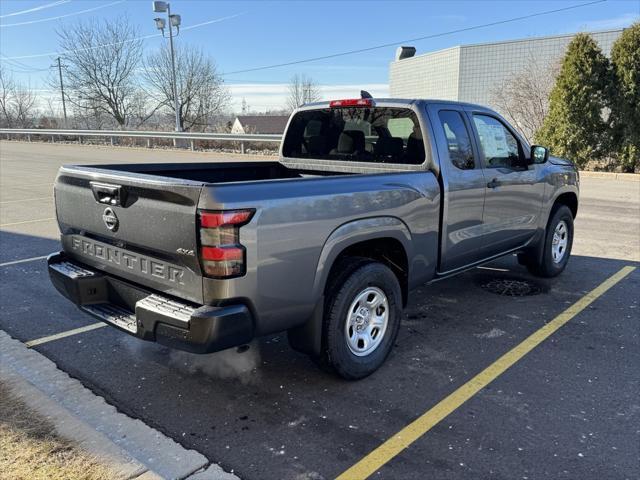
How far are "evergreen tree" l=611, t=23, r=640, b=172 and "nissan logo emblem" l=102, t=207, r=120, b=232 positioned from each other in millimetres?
16644

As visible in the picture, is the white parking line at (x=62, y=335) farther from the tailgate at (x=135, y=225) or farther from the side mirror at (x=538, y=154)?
the side mirror at (x=538, y=154)

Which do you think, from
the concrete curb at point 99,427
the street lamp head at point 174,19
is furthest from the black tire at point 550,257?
the street lamp head at point 174,19

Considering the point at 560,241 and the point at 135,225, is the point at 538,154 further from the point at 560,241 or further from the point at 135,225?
the point at 135,225

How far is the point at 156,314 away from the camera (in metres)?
2.98

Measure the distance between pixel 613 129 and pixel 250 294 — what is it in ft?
55.9

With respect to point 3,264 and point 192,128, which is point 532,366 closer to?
point 3,264

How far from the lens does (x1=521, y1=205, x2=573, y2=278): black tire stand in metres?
5.93

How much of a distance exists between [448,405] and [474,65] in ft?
102

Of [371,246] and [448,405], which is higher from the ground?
[371,246]

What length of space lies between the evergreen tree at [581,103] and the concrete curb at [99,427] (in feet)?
54.9

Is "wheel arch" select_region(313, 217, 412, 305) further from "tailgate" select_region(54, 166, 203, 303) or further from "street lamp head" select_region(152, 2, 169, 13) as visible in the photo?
"street lamp head" select_region(152, 2, 169, 13)

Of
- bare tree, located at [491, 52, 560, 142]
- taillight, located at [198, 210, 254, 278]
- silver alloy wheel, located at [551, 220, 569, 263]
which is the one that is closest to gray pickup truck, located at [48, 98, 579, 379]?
taillight, located at [198, 210, 254, 278]

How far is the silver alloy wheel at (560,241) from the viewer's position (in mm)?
6148

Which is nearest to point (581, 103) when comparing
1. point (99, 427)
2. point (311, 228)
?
point (311, 228)
